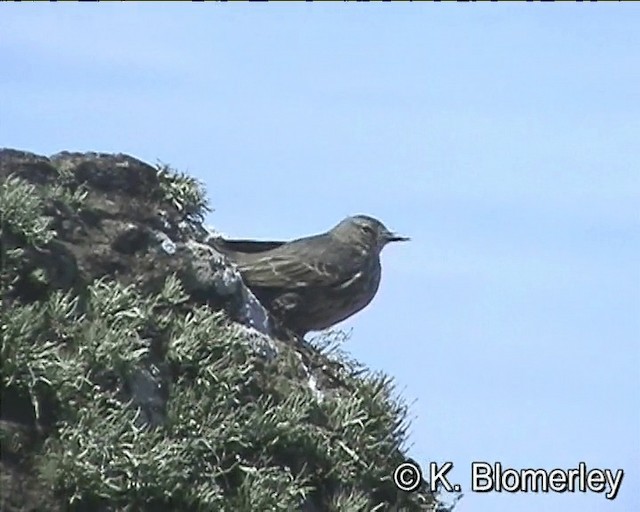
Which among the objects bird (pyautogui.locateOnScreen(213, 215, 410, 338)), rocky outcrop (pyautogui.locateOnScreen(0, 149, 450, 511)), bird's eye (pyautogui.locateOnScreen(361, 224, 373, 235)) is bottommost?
rocky outcrop (pyautogui.locateOnScreen(0, 149, 450, 511))

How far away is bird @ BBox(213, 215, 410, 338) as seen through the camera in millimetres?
9570

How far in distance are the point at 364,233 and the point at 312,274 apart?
3.70 feet

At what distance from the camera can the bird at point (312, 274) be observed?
9570 mm

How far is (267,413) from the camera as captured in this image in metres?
7.39

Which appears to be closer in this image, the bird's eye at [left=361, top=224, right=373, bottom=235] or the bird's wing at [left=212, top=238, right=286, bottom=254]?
the bird's wing at [left=212, top=238, right=286, bottom=254]

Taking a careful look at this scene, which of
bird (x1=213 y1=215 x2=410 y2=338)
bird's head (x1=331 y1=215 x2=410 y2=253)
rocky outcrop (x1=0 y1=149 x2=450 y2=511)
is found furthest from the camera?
bird's head (x1=331 y1=215 x2=410 y2=253)

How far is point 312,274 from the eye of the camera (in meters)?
9.91

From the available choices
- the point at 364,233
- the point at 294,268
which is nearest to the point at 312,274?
the point at 294,268

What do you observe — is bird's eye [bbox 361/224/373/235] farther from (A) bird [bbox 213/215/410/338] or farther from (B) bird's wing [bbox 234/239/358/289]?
(B) bird's wing [bbox 234/239/358/289]

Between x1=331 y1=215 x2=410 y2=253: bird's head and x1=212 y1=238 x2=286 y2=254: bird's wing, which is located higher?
x1=331 y1=215 x2=410 y2=253: bird's head

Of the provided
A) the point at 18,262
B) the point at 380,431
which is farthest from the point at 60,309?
the point at 380,431

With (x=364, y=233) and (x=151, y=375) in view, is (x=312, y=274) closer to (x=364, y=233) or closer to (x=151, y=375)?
(x=364, y=233)

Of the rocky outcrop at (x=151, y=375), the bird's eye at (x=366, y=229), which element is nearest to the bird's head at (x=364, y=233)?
the bird's eye at (x=366, y=229)

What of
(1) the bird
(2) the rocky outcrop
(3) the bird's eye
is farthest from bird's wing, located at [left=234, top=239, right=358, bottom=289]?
(2) the rocky outcrop
